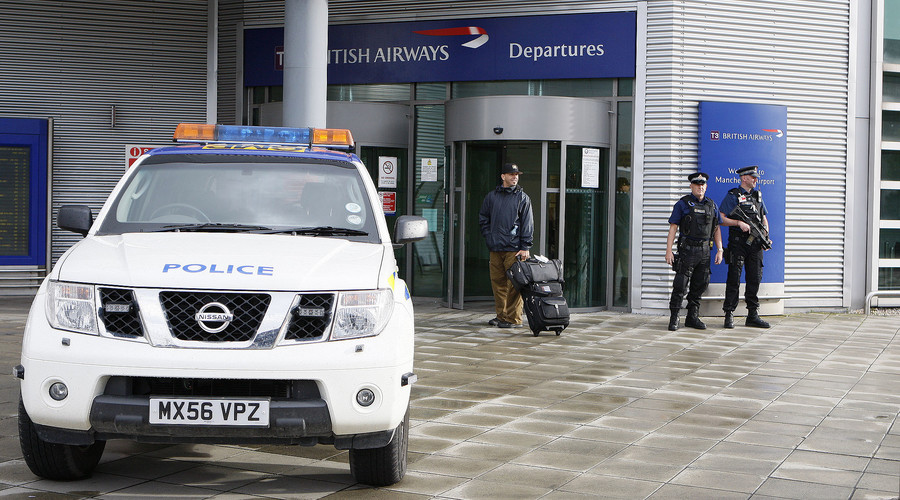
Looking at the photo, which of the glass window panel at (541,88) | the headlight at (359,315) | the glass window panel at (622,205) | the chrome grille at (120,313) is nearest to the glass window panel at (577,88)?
the glass window panel at (541,88)

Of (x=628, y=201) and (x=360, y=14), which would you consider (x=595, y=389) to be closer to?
(x=628, y=201)

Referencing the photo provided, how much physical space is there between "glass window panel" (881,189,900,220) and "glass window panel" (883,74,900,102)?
129 cm

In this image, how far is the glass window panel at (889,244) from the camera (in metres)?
14.4

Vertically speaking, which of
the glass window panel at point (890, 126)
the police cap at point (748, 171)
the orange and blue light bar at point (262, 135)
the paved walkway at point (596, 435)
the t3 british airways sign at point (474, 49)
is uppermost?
the t3 british airways sign at point (474, 49)

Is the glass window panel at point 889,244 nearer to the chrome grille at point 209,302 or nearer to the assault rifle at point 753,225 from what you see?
the assault rifle at point 753,225

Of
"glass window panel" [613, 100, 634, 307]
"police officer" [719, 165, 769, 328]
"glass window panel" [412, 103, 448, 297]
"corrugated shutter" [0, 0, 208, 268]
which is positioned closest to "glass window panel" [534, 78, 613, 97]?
"glass window panel" [613, 100, 634, 307]

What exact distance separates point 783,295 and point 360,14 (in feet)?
23.7

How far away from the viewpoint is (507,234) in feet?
38.0

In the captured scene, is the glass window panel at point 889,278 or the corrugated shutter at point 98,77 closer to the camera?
the glass window panel at point 889,278

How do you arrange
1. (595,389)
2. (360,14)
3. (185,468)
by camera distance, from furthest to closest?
(360,14) → (595,389) → (185,468)

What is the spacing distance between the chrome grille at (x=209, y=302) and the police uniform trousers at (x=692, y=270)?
8.25 meters

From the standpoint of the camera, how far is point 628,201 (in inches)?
541

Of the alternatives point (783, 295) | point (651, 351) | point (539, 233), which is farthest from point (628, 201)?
point (651, 351)

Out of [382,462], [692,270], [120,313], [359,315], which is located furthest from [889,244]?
[120,313]
